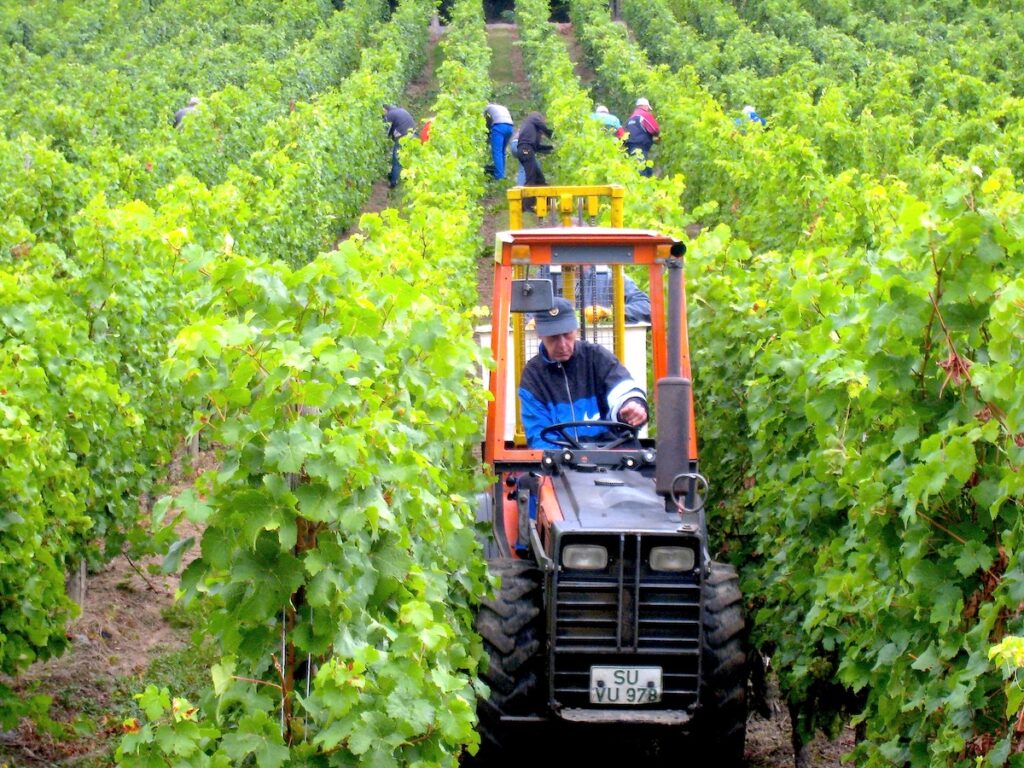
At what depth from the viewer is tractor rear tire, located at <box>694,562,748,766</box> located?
231 inches

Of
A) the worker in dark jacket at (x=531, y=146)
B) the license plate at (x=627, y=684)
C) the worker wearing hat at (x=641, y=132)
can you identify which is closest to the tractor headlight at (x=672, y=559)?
the license plate at (x=627, y=684)

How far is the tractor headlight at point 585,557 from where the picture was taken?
18.7 ft

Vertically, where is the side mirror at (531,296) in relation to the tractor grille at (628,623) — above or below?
above

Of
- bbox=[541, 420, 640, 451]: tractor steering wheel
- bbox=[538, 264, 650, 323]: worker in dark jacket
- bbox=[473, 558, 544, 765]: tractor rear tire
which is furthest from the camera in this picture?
bbox=[538, 264, 650, 323]: worker in dark jacket

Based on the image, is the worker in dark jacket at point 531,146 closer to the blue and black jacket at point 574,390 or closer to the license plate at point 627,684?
the blue and black jacket at point 574,390

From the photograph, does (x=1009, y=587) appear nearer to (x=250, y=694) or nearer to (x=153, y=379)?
(x=250, y=694)

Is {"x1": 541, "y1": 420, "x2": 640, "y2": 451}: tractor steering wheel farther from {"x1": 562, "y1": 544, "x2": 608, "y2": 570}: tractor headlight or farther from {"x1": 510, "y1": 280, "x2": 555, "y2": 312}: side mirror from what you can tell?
{"x1": 562, "y1": 544, "x2": 608, "y2": 570}: tractor headlight

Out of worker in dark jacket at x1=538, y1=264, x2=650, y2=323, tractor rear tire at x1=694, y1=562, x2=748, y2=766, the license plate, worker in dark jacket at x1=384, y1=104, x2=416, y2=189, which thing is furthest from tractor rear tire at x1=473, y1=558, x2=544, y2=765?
worker in dark jacket at x1=384, y1=104, x2=416, y2=189

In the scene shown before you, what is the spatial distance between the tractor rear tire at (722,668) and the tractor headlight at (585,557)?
43 cm

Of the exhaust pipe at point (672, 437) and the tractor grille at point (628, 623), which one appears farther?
the tractor grille at point (628, 623)

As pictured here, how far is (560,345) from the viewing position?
22.4 feet

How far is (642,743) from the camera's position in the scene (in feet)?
21.6

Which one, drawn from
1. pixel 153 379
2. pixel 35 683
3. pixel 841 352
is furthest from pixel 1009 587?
pixel 153 379

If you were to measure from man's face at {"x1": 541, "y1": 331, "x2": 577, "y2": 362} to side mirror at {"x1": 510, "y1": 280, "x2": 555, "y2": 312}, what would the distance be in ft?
0.86
